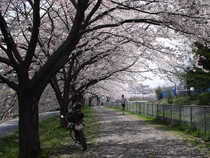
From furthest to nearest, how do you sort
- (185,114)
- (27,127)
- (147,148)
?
(185,114), (147,148), (27,127)

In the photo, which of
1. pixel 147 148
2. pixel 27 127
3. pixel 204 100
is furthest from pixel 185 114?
pixel 27 127

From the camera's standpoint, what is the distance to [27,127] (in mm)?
6020

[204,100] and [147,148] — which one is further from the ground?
[204,100]

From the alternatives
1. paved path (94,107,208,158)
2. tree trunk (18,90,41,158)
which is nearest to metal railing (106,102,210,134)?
paved path (94,107,208,158)

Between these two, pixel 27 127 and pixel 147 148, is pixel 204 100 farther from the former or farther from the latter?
pixel 27 127

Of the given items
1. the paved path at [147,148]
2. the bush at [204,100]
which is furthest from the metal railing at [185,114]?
the bush at [204,100]

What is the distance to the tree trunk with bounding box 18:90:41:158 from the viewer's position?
5969 millimetres

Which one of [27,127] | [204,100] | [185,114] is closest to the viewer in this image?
[27,127]

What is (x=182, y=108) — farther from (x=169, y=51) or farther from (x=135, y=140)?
(x=135, y=140)

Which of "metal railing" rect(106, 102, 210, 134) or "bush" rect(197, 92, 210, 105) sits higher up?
"bush" rect(197, 92, 210, 105)

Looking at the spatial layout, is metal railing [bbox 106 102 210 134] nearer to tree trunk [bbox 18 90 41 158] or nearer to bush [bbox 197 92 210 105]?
bush [bbox 197 92 210 105]

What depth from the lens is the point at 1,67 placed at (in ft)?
39.9

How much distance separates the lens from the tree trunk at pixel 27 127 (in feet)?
19.6

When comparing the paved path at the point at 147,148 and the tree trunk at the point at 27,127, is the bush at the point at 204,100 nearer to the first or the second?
the paved path at the point at 147,148
